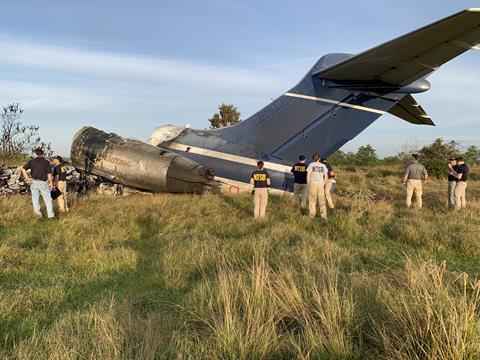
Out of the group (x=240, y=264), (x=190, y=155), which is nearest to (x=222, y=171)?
(x=190, y=155)

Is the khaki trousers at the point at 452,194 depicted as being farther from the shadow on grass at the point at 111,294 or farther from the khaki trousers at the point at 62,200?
the khaki trousers at the point at 62,200

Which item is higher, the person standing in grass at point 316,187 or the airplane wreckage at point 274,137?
the airplane wreckage at point 274,137

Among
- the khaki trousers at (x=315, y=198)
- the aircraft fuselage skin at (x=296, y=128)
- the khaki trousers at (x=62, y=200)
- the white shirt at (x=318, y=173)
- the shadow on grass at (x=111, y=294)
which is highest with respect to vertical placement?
the aircraft fuselage skin at (x=296, y=128)

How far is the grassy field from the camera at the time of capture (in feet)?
9.59

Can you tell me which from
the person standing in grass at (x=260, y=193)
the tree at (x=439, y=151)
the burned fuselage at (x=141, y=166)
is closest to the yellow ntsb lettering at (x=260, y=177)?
the person standing in grass at (x=260, y=193)

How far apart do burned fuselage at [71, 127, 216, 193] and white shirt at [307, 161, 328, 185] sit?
3.62 meters

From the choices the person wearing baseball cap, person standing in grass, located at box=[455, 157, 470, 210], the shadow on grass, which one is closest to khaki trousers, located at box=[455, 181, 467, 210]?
person standing in grass, located at box=[455, 157, 470, 210]

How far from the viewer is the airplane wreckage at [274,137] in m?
11.0

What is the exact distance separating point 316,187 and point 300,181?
1.44 m

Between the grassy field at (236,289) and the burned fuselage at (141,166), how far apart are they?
2.99 m

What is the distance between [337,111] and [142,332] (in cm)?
982

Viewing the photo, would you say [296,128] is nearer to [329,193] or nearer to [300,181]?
[300,181]

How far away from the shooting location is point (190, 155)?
44.9 feet

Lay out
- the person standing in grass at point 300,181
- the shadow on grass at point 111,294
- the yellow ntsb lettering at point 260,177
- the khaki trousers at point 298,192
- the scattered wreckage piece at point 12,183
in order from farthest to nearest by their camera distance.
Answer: the scattered wreckage piece at point 12,183
the khaki trousers at point 298,192
the person standing in grass at point 300,181
the yellow ntsb lettering at point 260,177
the shadow on grass at point 111,294
